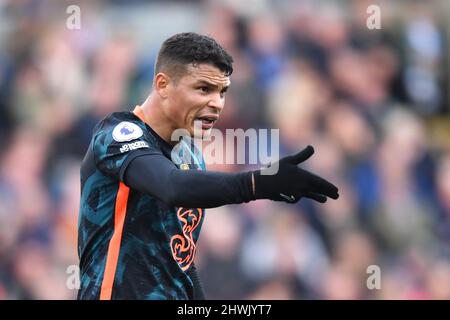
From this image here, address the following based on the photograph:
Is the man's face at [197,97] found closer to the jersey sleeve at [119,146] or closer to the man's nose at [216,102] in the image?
the man's nose at [216,102]

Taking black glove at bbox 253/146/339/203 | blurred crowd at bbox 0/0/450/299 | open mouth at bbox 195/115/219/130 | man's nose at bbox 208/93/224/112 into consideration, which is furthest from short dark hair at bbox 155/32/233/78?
blurred crowd at bbox 0/0/450/299

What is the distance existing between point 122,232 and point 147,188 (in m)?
0.44

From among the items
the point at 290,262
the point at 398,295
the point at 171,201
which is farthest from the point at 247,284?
the point at 171,201

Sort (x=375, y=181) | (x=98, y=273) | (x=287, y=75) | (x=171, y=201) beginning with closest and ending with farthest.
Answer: (x=171, y=201)
(x=98, y=273)
(x=375, y=181)
(x=287, y=75)

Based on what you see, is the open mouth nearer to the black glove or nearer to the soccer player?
the soccer player

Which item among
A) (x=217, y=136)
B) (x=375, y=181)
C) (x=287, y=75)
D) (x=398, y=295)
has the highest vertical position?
(x=287, y=75)

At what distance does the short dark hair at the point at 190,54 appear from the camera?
4113 mm

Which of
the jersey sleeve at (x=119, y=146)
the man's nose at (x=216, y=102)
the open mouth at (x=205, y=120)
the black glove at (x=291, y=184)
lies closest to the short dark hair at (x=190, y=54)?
the man's nose at (x=216, y=102)

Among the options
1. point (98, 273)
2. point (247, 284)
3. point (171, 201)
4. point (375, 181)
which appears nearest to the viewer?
point (171, 201)

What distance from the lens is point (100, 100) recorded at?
960 cm

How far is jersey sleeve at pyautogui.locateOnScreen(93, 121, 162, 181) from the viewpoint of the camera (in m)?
3.79

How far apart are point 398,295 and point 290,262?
113 centimetres

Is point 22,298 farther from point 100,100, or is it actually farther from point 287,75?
point 287,75

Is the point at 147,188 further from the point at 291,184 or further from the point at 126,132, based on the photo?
the point at 291,184
